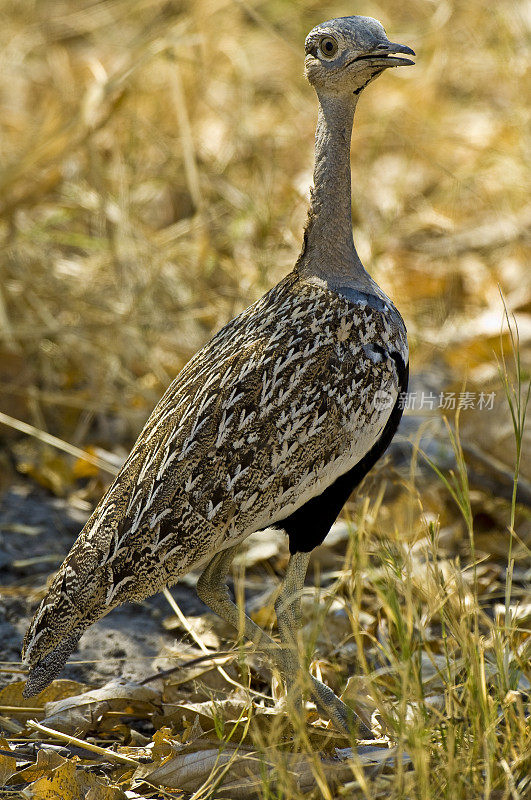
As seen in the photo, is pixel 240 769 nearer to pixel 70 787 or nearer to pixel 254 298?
pixel 70 787

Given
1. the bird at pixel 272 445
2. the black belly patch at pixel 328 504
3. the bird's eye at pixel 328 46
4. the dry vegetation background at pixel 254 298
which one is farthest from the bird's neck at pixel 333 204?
the dry vegetation background at pixel 254 298

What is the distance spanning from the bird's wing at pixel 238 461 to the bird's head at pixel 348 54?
0.69 m

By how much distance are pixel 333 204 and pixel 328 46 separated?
18.2 inches

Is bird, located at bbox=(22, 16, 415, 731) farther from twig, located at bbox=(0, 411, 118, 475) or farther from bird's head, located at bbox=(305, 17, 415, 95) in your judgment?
twig, located at bbox=(0, 411, 118, 475)

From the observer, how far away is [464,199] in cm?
688

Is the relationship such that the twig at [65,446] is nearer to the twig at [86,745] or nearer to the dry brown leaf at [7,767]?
the twig at [86,745]

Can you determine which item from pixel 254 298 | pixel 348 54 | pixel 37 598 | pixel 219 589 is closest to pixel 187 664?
pixel 219 589

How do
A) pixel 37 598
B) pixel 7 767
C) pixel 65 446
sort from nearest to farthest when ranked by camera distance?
pixel 7 767
pixel 37 598
pixel 65 446

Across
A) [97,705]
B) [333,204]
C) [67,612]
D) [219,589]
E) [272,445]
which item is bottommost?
[97,705]

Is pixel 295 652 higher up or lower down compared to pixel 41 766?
higher up

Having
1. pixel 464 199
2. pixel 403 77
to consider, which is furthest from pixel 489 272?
pixel 403 77

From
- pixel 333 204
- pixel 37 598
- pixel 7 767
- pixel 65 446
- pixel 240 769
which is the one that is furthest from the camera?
pixel 65 446

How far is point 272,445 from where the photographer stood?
2.65 m

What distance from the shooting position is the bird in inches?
104
